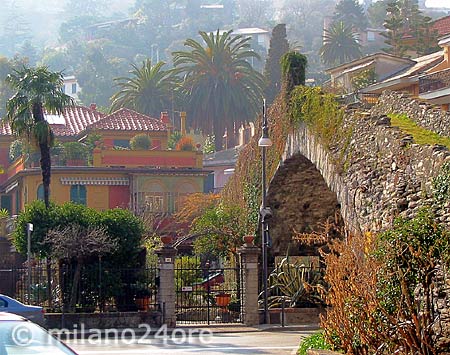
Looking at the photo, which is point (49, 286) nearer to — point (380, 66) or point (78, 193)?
point (78, 193)

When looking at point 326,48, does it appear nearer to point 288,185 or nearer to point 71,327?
point 288,185

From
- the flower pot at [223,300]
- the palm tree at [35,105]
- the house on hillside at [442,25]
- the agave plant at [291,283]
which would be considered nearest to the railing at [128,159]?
the palm tree at [35,105]

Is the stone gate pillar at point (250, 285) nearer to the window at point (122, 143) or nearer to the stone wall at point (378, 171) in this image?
the stone wall at point (378, 171)

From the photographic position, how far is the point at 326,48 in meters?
107

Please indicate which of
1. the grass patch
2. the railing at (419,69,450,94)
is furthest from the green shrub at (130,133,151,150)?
the grass patch

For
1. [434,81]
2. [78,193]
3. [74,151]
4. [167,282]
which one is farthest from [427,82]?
[74,151]

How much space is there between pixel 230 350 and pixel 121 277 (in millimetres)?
9629

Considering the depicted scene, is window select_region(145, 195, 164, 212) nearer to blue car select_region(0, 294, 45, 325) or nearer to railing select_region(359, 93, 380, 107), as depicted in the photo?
railing select_region(359, 93, 380, 107)

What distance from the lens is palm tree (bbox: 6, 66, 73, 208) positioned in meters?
40.8

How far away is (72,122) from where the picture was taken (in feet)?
244

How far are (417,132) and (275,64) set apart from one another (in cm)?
6286

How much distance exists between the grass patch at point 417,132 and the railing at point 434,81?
15754mm

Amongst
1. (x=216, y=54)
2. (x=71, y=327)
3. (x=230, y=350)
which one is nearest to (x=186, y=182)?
(x=216, y=54)

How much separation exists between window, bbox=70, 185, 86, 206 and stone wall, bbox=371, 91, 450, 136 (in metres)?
32.9
